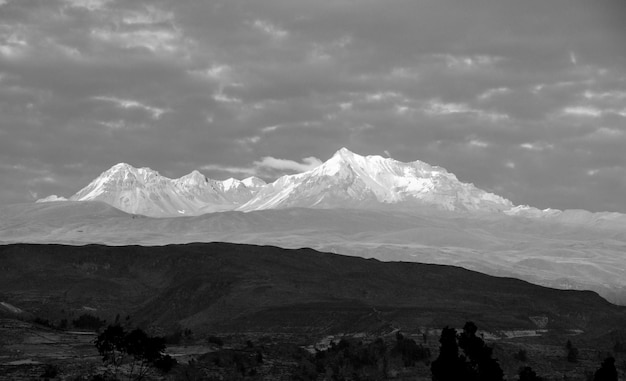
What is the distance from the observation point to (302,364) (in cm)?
12444

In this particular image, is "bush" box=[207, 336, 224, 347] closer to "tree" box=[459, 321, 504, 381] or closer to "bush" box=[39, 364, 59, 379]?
"bush" box=[39, 364, 59, 379]

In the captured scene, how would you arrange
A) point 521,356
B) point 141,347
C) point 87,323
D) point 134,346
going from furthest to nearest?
point 87,323 < point 521,356 < point 141,347 < point 134,346

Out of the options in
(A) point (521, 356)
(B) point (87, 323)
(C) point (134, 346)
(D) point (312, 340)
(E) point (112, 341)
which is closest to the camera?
(E) point (112, 341)

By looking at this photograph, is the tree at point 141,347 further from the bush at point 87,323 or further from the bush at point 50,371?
the bush at point 87,323

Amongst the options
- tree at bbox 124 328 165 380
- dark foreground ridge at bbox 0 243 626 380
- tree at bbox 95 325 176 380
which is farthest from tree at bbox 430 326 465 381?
tree at bbox 95 325 176 380

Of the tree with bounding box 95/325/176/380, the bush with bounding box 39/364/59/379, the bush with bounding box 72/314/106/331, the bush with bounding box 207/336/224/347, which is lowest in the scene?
the bush with bounding box 39/364/59/379

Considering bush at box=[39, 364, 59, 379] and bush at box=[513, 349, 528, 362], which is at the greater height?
bush at box=[513, 349, 528, 362]

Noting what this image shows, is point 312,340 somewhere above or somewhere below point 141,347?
above

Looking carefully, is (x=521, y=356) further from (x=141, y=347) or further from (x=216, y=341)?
(x=141, y=347)

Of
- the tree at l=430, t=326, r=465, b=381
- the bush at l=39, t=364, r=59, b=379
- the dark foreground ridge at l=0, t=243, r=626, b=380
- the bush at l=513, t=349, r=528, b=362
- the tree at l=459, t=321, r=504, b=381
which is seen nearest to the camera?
the tree at l=430, t=326, r=465, b=381

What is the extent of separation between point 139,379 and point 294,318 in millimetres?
78536

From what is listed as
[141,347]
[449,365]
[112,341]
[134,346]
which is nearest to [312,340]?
[141,347]

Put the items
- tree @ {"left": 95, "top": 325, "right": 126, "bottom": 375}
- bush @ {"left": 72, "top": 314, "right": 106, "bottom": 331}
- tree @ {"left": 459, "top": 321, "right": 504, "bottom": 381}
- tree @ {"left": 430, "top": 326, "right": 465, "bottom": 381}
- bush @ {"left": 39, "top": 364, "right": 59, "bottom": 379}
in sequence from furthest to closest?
bush @ {"left": 72, "top": 314, "right": 106, "bottom": 331} → bush @ {"left": 39, "top": 364, "right": 59, "bottom": 379} → tree @ {"left": 95, "top": 325, "right": 126, "bottom": 375} → tree @ {"left": 459, "top": 321, "right": 504, "bottom": 381} → tree @ {"left": 430, "top": 326, "right": 465, "bottom": 381}

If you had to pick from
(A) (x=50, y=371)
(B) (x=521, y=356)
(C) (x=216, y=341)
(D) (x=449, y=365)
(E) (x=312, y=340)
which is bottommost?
(A) (x=50, y=371)
